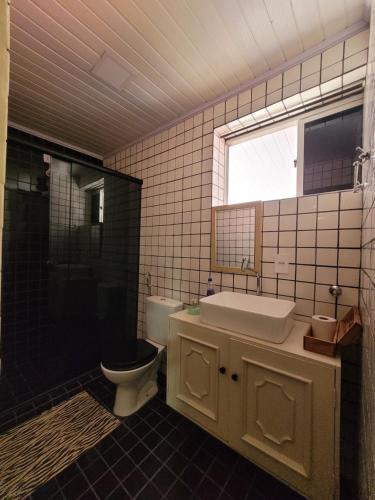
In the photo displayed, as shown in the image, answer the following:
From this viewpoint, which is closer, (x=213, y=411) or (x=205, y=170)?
(x=213, y=411)

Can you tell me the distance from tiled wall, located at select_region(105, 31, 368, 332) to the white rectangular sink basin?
14cm

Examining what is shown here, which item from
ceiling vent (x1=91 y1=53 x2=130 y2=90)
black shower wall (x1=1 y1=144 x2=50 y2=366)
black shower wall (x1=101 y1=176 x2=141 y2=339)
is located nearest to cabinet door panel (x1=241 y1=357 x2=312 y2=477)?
black shower wall (x1=101 y1=176 x2=141 y2=339)

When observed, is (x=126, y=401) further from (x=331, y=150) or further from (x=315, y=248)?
(x=331, y=150)

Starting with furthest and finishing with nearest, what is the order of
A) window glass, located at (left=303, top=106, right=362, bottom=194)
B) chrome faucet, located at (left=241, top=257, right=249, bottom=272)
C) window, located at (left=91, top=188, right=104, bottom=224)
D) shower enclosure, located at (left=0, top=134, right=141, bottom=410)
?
window, located at (left=91, top=188, right=104, bottom=224) < shower enclosure, located at (left=0, top=134, right=141, bottom=410) < chrome faucet, located at (left=241, top=257, right=249, bottom=272) < window glass, located at (left=303, top=106, right=362, bottom=194)

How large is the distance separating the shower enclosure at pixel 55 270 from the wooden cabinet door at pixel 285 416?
142 centimetres

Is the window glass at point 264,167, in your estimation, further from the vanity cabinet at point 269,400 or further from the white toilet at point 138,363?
the white toilet at point 138,363

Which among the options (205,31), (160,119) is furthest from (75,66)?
(205,31)

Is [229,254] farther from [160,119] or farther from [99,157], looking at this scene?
[99,157]

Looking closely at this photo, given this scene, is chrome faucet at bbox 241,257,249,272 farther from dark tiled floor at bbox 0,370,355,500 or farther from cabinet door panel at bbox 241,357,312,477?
dark tiled floor at bbox 0,370,355,500

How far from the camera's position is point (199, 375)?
1.25 metres

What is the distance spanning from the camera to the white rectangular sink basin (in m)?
1.01

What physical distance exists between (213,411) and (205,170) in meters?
1.68

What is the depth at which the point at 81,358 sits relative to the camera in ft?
6.14

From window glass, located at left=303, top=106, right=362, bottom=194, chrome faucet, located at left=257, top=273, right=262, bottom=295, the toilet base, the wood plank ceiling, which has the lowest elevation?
the toilet base
